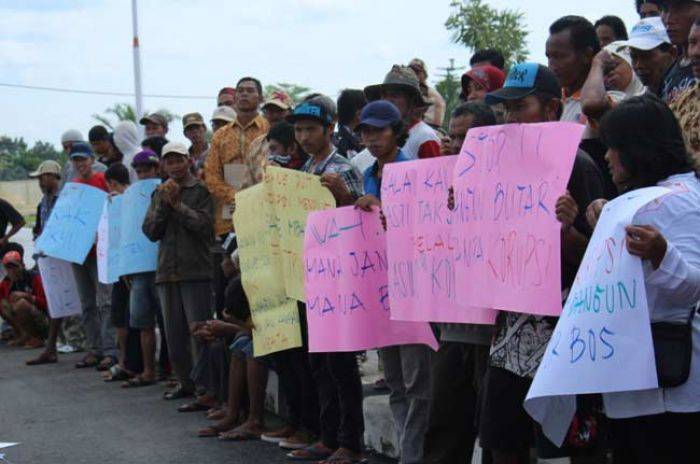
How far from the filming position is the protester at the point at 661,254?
375 centimetres

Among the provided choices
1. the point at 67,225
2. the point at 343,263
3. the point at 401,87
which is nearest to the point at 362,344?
the point at 343,263

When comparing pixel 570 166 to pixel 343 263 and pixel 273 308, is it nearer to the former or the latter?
pixel 343 263

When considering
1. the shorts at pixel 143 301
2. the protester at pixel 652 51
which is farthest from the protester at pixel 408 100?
the shorts at pixel 143 301

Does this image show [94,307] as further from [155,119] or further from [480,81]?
[480,81]

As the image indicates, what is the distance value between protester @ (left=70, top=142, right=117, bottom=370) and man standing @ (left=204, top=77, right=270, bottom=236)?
8.01 feet

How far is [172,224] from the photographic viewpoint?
32.3ft

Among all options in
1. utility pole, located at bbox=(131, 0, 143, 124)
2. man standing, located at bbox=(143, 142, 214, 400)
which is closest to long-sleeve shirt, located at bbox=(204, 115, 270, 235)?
man standing, located at bbox=(143, 142, 214, 400)

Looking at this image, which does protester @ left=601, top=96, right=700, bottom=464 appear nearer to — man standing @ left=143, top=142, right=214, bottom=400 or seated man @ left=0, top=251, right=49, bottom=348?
man standing @ left=143, top=142, right=214, bottom=400

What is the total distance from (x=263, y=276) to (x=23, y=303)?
7.24 metres

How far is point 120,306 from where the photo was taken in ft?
37.0

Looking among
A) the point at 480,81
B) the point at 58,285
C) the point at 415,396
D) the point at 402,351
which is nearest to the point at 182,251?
the point at 58,285

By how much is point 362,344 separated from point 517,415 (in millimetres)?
1683

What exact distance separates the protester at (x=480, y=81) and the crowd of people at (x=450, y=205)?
1 cm

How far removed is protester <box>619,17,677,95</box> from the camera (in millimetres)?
5402
